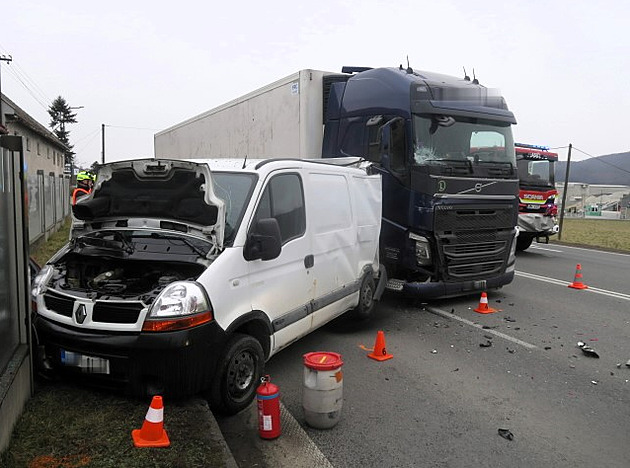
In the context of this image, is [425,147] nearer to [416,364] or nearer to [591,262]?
[416,364]

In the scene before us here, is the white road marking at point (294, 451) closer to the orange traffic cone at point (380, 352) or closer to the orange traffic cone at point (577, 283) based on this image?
the orange traffic cone at point (380, 352)

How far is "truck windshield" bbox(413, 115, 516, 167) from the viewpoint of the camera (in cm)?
695

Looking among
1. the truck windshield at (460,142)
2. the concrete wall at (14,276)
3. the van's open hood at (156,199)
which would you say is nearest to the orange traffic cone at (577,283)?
the truck windshield at (460,142)

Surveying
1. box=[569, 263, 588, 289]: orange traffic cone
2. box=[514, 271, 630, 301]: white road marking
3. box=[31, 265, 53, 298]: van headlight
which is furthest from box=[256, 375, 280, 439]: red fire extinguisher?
box=[569, 263, 588, 289]: orange traffic cone

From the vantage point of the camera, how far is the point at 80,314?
11.6 ft

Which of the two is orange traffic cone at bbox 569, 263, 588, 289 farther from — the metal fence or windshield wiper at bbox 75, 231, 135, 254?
A: the metal fence

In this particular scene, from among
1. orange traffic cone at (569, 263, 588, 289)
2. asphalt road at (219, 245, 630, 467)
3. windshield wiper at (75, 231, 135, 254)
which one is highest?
windshield wiper at (75, 231, 135, 254)

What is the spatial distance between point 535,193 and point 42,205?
13275 millimetres

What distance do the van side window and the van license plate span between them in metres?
1.54

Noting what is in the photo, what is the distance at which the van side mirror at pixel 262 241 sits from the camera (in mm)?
3920

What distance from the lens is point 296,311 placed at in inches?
182

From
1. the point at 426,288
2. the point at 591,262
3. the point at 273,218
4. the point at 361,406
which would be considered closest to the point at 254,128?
the point at 426,288

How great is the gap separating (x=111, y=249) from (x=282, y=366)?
2026mm

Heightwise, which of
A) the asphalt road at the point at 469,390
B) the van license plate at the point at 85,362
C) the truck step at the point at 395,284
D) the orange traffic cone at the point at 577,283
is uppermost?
the van license plate at the point at 85,362
